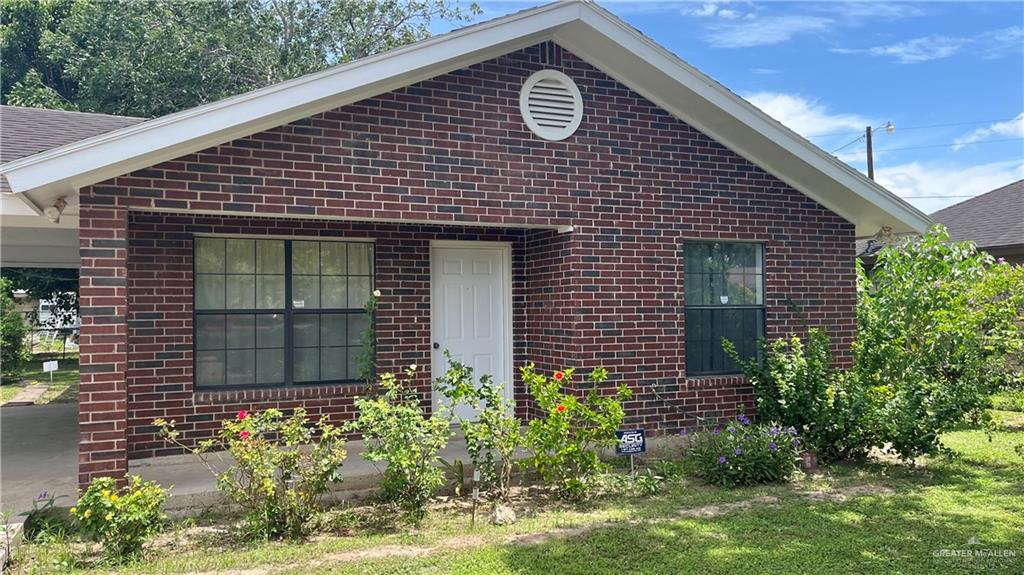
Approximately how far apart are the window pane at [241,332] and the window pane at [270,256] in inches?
20.9

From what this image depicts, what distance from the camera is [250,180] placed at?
6.41 meters

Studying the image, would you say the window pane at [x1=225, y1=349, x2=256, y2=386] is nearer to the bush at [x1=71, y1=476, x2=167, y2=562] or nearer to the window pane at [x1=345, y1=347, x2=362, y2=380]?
the window pane at [x1=345, y1=347, x2=362, y2=380]

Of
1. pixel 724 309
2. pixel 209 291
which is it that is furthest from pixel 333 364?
pixel 724 309

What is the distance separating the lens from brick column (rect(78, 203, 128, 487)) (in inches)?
228

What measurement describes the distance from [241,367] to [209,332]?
19.0 inches

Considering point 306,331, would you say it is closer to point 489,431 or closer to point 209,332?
point 209,332

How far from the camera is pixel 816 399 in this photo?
765 cm

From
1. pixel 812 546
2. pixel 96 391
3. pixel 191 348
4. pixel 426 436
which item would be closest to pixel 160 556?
pixel 96 391

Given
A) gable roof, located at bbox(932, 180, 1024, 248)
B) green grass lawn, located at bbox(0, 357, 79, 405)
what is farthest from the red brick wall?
green grass lawn, located at bbox(0, 357, 79, 405)

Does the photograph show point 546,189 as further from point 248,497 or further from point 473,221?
point 248,497

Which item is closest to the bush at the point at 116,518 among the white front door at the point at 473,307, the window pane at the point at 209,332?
the window pane at the point at 209,332

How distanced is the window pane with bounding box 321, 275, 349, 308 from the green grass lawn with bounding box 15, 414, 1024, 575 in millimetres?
2830

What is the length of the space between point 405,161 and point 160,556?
3.85 m

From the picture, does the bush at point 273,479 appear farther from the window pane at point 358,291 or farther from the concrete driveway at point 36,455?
the window pane at point 358,291
